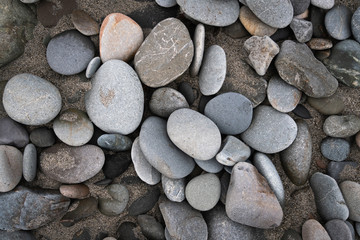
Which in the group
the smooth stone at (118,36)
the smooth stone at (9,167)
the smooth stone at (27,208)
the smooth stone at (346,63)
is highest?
the smooth stone at (346,63)

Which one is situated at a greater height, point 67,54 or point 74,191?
point 67,54

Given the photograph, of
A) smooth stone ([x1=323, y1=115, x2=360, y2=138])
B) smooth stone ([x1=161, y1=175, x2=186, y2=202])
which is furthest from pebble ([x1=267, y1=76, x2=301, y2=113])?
smooth stone ([x1=161, y1=175, x2=186, y2=202])

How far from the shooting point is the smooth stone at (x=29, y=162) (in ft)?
6.27

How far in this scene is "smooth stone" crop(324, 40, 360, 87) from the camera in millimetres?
2088

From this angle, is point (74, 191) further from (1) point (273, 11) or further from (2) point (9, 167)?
(1) point (273, 11)

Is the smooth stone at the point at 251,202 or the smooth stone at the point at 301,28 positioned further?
the smooth stone at the point at 301,28

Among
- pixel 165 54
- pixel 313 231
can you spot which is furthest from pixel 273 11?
pixel 313 231

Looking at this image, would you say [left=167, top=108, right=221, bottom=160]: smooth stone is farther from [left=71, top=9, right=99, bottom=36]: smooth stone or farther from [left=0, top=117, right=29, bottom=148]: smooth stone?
[left=0, top=117, right=29, bottom=148]: smooth stone

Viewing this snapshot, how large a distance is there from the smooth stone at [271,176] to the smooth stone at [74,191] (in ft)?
3.76

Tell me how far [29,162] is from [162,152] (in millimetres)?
830

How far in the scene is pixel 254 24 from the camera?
207 cm

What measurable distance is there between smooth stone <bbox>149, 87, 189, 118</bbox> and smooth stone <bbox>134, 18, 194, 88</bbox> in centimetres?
6

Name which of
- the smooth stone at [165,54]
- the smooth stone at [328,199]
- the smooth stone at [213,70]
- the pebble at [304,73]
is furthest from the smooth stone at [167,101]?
the smooth stone at [328,199]

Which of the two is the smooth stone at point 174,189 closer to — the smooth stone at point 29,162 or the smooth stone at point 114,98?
the smooth stone at point 114,98
